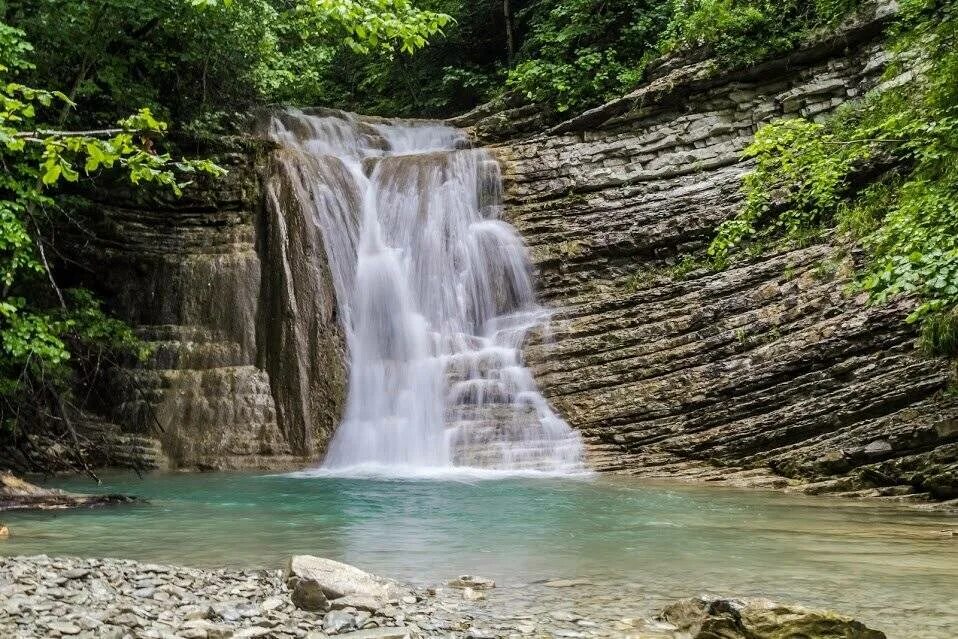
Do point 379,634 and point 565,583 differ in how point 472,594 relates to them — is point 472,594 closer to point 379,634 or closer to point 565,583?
point 565,583

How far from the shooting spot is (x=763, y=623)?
3.99m

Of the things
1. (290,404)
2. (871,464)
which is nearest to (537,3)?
(290,404)

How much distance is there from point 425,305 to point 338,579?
36.7 ft

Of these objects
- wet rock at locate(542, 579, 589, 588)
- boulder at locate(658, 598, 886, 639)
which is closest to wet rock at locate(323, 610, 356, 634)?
wet rock at locate(542, 579, 589, 588)

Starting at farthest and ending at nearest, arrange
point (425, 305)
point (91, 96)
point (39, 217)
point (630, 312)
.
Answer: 1. point (425, 305)
2. point (91, 96)
3. point (630, 312)
4. point (39, 217)

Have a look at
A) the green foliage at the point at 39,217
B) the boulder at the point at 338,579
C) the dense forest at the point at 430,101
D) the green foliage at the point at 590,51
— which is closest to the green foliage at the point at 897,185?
the dense forest at the point at 430,101

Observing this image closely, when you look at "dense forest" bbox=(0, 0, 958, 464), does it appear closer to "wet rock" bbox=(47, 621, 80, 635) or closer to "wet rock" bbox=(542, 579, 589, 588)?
"wet rock" bbox=(47, 621, 80, 635)

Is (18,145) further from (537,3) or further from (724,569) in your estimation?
(537,3)

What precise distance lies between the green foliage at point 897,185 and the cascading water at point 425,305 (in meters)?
4.23

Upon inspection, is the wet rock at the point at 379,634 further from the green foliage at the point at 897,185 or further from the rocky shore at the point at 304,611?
the green foliage at the point at 897,185

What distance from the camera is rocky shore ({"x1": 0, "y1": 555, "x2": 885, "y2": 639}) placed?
12.9ft

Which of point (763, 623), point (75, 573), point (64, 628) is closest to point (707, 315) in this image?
point (763, 623)

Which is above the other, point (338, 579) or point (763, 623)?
point (338, 579)

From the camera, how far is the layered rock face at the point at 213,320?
46.8ft
